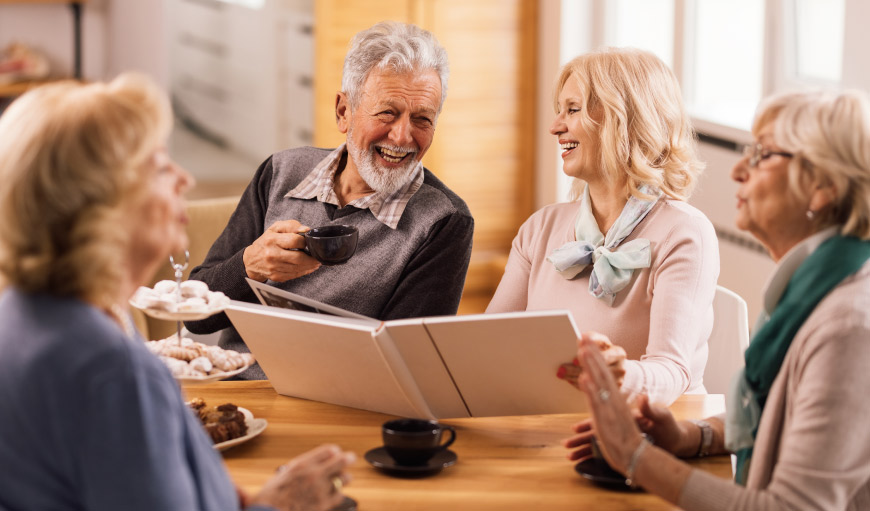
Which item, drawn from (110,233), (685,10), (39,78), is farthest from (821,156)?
(39,78)

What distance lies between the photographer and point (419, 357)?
159cm

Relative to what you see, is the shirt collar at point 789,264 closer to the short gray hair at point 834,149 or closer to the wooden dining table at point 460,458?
the short gray hair at point 834,149

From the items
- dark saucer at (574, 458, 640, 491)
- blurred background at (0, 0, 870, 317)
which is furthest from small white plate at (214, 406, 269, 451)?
blurred background at (0, 0, 870, 317)

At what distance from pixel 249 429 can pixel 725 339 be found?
3.63ft

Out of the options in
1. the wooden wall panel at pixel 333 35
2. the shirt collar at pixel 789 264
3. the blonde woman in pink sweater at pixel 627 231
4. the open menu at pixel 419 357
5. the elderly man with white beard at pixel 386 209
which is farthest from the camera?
the wooden wall panel at pixel 333 35

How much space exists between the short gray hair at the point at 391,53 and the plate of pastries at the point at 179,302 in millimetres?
815

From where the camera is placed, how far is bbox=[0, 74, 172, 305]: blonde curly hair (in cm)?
105

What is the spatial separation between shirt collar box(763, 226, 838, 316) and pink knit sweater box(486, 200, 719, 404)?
34cm

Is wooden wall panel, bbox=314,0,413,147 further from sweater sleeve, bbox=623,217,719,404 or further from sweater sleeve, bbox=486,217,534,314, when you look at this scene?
sweater sleeve, bbox=623,217,719,404

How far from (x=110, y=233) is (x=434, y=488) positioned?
2.02 ft

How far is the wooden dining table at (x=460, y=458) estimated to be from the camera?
54.8 inches

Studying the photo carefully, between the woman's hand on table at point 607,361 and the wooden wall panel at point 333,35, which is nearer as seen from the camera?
the woman's hand on table at point 607,361

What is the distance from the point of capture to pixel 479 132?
16.8 feet

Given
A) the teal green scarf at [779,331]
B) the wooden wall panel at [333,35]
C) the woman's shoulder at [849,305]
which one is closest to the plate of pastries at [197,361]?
the teal green scarf at [779,331]
